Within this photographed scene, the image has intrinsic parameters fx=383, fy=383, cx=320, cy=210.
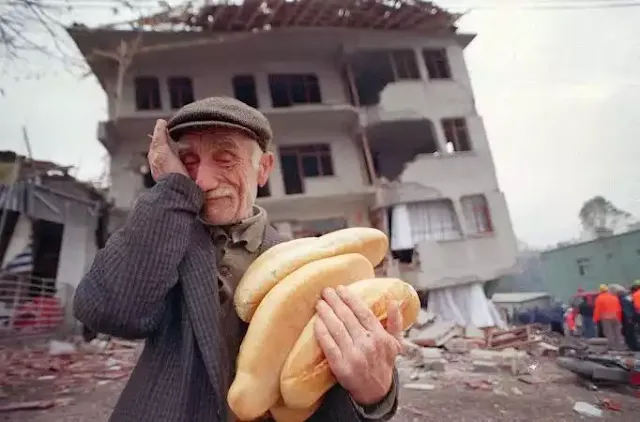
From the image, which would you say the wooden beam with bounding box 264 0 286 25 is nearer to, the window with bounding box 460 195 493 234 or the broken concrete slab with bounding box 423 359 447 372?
the window with bounding box 460 195 493 234

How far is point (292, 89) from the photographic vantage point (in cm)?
1460

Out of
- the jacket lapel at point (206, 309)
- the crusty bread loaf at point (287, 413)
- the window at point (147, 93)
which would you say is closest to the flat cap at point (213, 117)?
the jacket lapel at point (206, 309)

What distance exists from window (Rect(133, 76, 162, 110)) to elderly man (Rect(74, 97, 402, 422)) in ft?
44.0

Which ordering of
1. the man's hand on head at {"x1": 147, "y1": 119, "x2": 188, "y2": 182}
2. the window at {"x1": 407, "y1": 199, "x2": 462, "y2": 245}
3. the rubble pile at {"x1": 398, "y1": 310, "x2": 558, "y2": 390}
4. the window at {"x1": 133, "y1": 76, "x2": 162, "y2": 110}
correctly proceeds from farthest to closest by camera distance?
the window at {"x1": 133, "y1": 76, "x2": 162, "y2": 110}, the window at {"x1": 407, "y1": 199, "x2": 462, "y2": 245}, the rubble pile at {"x1": 398, "y1": 310, "x2": 558, "y2": 390}, the man's hand on head at {"x1": 147, "y1": 119, "x2": 188, "y2": 182}

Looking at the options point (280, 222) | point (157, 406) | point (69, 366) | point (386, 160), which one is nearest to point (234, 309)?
point (157, 406)

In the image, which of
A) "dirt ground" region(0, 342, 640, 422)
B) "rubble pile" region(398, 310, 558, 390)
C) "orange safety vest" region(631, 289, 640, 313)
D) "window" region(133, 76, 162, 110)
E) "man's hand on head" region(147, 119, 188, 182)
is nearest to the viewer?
"man's hand on head" region(147, 119, 188, 182)

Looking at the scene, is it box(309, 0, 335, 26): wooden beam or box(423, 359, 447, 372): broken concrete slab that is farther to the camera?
box(309, 0, 335, 26): wooden beam

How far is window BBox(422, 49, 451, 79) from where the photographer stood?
1434cm

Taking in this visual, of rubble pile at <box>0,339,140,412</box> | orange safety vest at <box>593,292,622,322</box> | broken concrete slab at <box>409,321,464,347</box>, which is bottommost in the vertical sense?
broken concrete slab at <box>409,321,464,347</box>

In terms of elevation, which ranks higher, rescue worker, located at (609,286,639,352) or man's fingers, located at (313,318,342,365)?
man's fingers, located at (313,318,342,365)

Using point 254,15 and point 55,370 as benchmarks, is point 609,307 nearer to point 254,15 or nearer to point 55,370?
point 55,370

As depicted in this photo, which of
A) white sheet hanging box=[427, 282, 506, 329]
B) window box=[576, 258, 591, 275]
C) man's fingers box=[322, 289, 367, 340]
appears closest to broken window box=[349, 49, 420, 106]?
white sheet hanging box=[427, 282, 506, 329]

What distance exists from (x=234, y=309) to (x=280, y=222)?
11485 mm

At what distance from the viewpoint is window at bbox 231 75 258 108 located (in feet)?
45.2
